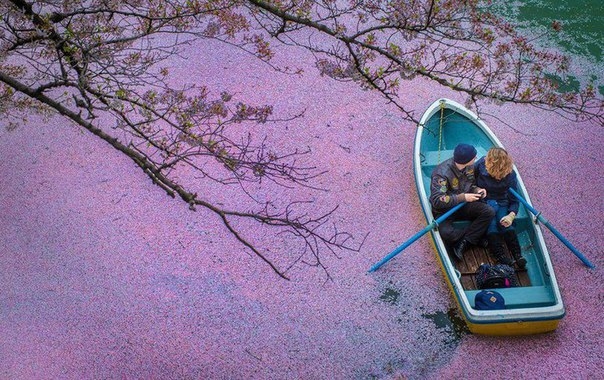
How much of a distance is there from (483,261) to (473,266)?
11 cm

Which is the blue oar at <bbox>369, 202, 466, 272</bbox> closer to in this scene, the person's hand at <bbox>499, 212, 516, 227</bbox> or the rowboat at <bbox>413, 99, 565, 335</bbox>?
the rowboat at <bbox>413, 99, 565, 335</bbox>

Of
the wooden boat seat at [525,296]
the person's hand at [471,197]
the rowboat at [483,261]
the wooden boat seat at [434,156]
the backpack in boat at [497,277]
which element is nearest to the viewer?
the rowboat at [483,261]

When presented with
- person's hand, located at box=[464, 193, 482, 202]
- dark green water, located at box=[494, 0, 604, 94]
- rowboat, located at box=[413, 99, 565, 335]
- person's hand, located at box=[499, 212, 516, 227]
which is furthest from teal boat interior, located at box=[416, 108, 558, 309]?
dark green water, located at box=[494, 0, 604, 94]

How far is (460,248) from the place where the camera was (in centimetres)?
573

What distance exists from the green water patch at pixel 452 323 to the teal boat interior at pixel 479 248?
0.84 ft

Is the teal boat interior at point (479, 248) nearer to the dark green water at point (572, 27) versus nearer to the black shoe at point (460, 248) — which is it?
the black shoe at point (460, 248)

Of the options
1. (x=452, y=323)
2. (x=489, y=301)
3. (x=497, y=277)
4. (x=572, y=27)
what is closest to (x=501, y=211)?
(x=497, y=277)

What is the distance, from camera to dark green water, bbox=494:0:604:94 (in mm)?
8164

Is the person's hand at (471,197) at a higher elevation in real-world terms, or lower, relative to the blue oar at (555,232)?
higher

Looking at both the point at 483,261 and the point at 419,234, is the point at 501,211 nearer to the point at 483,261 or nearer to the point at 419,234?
the point at 483,261

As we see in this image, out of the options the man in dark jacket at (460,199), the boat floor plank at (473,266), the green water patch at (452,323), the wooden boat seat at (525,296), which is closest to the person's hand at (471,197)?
the man in dark jacket at (460,199)

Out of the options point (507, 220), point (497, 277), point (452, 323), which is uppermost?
point (507, 220)

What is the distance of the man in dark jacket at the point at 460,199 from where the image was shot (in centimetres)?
558

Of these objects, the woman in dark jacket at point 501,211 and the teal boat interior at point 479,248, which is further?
the woman in dark jacket at point 501,211
